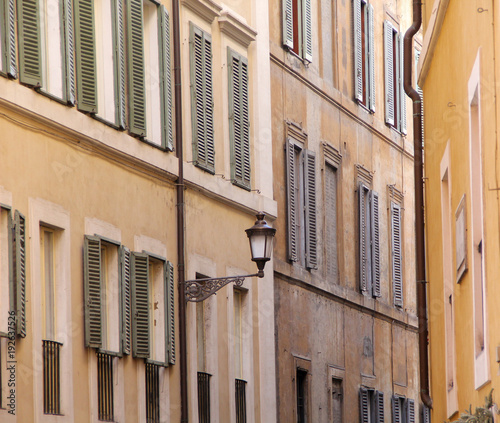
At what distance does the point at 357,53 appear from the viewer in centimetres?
2784

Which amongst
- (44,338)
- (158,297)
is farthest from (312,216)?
(44,338)

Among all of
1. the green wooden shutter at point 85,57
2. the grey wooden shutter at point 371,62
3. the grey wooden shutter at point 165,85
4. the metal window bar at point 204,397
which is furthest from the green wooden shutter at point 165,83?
the grey wooden shutter at point 371,62

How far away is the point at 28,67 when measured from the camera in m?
15.7

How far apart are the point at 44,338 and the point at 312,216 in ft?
31.2

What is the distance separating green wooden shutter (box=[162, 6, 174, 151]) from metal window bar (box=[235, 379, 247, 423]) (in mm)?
3760

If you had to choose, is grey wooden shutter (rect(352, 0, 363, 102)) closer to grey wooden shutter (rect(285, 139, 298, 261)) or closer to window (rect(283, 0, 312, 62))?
window (rect(283, 0, 312, 62))

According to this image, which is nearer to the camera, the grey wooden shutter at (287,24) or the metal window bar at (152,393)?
the metal window bar at (152,393)

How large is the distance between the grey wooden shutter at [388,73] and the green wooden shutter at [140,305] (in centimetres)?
1218

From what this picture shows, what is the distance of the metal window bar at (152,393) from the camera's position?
60.5 feet

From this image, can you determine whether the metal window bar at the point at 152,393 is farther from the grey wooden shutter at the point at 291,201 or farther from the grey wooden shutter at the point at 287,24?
the grey wooden shutter at the point at 287,24

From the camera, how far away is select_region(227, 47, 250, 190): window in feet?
71.0

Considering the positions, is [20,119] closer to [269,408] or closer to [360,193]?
[269,408]

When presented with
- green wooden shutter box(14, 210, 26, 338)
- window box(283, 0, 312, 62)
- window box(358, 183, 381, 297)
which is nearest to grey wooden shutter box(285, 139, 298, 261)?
window box(283, 0, 312, 62)

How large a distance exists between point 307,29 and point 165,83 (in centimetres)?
620
